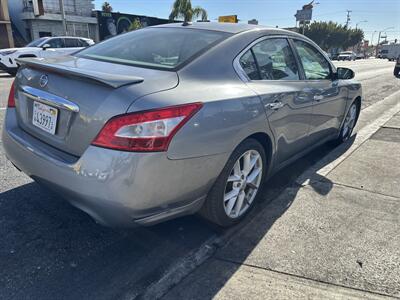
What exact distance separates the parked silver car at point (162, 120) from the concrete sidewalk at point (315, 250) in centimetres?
35

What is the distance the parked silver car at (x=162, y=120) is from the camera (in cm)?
197

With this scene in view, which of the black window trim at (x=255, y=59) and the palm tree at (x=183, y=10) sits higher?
the palm tree at (x=183, y=10)

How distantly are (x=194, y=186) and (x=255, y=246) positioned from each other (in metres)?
0.77

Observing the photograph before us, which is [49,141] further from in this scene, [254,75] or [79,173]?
[254,75]

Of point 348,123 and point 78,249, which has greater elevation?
point 348,123

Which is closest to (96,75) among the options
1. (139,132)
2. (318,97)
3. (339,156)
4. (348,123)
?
(139,132)

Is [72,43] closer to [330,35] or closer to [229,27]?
[229,27]

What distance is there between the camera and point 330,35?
7150 cm

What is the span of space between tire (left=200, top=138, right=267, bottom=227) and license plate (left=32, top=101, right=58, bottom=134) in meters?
1.19

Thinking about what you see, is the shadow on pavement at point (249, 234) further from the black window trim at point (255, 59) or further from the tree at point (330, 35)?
the tree at point (330, 35)

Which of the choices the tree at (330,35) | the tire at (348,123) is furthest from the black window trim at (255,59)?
the tree at (330,35)

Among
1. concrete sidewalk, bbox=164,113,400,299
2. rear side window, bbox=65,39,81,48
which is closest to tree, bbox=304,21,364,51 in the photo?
rear side window, bbox=65,39,81,48

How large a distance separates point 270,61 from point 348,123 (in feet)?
8.87

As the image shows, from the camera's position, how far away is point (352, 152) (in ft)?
16.0
